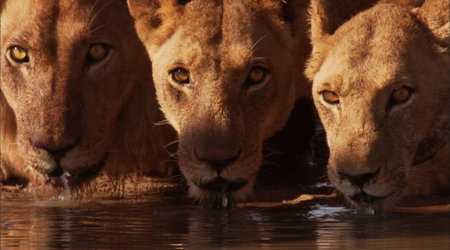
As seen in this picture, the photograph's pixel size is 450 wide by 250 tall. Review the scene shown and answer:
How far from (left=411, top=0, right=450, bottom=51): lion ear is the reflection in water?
3.28 ft

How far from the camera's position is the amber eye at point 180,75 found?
7.30 m

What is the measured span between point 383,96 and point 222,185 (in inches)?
40.7

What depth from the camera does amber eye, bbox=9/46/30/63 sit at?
7631 mm

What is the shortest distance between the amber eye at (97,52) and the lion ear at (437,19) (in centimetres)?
194

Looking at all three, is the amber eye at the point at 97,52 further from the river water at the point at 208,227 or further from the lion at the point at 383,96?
the lion at the point at 383,96

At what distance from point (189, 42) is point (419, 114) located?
1.44 metres

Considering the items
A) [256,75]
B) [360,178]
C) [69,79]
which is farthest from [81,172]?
[360,178]

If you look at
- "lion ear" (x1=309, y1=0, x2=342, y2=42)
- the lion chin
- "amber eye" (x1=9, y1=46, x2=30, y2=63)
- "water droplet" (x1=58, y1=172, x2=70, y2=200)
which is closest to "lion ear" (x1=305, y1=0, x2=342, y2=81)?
"lion ear" (x1=309, y1=0, x2=342, y2=42)

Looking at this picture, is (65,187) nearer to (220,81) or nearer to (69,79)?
(69,79)

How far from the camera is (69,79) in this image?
7.52 meters

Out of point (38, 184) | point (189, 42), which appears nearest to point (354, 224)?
point (189, 42)

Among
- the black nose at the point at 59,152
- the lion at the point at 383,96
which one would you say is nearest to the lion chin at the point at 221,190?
the lion at the point at 383,96

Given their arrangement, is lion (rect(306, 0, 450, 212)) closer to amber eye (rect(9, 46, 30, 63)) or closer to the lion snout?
the lion snout

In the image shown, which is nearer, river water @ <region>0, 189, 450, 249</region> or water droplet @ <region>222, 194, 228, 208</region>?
river water @ <region>0, 189, 450, 249</region>
